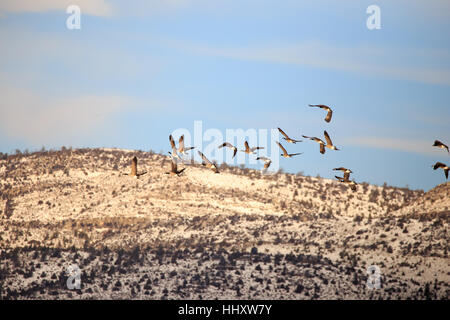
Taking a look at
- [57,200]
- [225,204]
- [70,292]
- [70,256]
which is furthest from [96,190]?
[70,292]

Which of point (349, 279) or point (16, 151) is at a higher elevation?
point (16, 151)

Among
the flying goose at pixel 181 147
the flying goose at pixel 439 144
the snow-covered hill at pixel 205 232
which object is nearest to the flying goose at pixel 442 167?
the flying goose at pixel 439 144

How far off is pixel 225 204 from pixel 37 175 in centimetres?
2440

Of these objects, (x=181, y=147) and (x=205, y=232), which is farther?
(x=205, y=232)

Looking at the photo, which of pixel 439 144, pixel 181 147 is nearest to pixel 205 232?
pixel 181 147

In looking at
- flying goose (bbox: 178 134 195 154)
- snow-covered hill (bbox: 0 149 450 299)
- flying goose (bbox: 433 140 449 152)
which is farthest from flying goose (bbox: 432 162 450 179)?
snow-covered hill (bbox: 0 149 450 299)

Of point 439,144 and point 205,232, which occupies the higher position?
point 439,144

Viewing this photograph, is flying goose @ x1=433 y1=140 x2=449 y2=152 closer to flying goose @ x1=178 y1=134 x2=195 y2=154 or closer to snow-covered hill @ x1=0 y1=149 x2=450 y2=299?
flying goose @ x1=178 y1=134 x2=195 y2=154

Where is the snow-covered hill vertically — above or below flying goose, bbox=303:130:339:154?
below

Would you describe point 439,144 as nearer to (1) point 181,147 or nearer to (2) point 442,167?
(2) point 442,167

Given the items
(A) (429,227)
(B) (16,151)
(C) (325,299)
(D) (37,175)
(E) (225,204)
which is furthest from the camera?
(B) (16,151)

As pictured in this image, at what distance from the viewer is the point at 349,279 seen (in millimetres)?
79875

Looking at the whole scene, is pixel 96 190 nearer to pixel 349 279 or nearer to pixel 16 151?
pixel 16 151

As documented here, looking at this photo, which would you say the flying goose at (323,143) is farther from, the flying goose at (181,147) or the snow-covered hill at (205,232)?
the snow-covered hill at (205,232)
